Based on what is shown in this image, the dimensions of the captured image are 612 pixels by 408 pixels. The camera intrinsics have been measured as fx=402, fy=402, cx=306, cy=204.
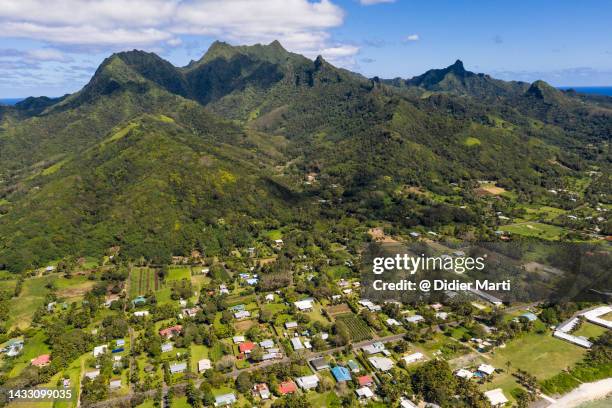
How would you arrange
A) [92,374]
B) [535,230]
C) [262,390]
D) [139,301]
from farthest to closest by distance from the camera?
[535,230]
[139,301]
[92,374]
[262,390]

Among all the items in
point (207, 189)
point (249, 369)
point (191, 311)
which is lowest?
point (249, 369)

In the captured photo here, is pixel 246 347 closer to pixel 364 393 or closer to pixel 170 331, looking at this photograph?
pixel 170 331

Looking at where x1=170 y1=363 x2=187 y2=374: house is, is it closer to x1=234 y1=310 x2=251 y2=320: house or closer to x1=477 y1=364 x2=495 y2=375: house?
x1=234 y1=310 x2=251 y2=320: house

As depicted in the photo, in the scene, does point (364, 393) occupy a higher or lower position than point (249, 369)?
lower

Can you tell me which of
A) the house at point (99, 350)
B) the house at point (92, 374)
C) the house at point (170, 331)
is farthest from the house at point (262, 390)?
the house at point (99, 350)

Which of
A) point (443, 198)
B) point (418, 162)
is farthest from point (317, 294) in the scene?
point (418, 162)

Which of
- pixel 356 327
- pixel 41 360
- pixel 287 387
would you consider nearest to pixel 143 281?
pixel 41 360

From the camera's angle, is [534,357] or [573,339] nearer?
[534,357]
